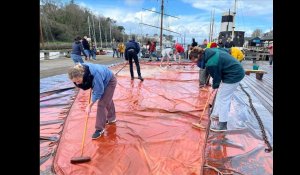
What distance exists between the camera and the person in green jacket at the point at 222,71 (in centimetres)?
382

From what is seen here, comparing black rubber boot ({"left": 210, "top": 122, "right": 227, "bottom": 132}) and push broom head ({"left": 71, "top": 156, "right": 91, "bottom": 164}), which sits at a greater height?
black rubber boot ({"left": 210, "top": 122, "right": 227, "bottom": 132})

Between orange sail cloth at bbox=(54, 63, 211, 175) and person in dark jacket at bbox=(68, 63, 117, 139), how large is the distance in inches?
10.6

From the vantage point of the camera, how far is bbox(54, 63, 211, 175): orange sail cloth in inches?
113

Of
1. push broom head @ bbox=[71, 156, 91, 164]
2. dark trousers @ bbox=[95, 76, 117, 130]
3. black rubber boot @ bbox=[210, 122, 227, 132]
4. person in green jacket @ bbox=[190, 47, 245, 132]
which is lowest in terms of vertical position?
push broom head @ bbox=[71, 156, 91, 164]

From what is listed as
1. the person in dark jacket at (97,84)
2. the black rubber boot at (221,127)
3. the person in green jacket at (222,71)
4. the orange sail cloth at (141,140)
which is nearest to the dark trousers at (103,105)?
the person in dark jacket at (97,84)

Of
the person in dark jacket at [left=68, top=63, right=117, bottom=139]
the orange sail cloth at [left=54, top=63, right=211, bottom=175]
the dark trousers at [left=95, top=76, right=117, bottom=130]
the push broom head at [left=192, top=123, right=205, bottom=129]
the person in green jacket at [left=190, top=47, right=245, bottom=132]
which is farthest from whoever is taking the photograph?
the push broom head at [left=192, top=123, right=205, bottom=129]

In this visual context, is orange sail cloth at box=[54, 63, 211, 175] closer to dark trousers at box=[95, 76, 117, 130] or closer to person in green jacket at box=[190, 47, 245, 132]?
dark trousers at box=[95, 76, 117, 130]

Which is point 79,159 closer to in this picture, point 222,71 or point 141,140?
point 141,140

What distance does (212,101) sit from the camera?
5715 mm

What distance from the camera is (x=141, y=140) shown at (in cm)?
354

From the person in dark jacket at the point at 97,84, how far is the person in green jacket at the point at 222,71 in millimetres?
1402

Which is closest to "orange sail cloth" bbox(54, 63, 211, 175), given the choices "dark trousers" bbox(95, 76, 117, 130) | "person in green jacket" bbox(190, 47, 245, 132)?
"dark trousers" bbox(95, 76, 117, 130)
